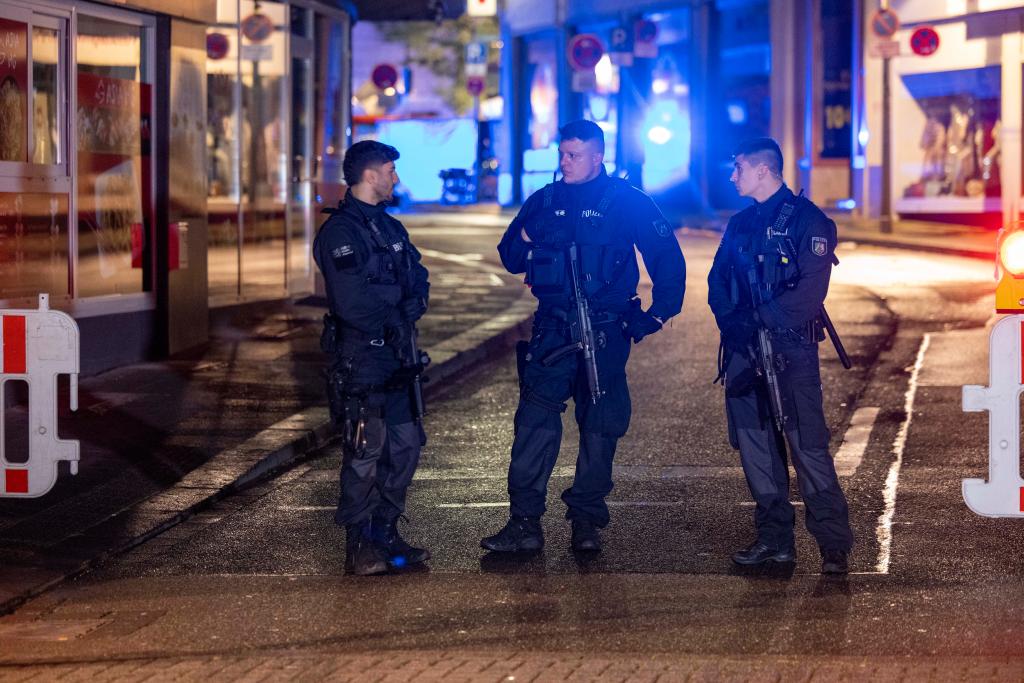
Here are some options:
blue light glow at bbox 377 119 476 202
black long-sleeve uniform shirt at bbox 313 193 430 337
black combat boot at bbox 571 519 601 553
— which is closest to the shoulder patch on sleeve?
black long-sleeve uniform shirt at bbox 313 193 430 337

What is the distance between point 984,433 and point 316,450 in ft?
12.7

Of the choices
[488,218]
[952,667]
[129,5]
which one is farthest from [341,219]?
[488,218]

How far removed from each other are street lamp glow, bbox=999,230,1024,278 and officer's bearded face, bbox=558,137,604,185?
1690mm

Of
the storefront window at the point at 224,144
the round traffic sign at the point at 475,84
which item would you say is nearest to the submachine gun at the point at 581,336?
the storefront window at the point at 224,144

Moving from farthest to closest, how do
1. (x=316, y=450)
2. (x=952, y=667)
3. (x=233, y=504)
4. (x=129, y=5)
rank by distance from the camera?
(x=129, y=5) → (x=316, y=450) → (x=233, y=504) → (x=952, y=667)

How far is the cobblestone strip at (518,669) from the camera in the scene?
5.24m

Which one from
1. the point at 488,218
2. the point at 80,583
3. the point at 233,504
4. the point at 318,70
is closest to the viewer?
the point at 80,583

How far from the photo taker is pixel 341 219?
6824mm

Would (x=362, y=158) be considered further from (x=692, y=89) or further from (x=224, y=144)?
(x=692, y=89)

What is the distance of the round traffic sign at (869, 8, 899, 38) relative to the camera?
27.9 m

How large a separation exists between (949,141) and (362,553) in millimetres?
25600

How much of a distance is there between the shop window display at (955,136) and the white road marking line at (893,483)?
18001 millimetres

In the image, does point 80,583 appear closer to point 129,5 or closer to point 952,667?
point 952,667

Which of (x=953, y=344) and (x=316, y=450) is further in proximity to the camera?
(x=953, y=344)
